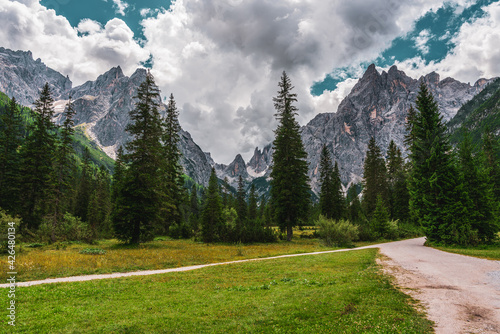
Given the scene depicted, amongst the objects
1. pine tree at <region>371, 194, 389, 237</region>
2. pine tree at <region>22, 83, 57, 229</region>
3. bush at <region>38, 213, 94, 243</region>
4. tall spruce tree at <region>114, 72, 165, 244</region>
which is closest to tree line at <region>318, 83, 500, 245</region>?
pine tree at <region>371, 194, 389, 237</region>

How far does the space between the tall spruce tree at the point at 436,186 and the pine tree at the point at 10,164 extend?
4951cm

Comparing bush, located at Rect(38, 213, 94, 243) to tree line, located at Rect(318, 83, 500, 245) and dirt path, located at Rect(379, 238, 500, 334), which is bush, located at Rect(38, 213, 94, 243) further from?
tree line, located at Rect(318, 83, 500, 245)

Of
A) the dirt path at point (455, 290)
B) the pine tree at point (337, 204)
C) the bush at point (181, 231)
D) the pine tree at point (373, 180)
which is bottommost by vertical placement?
the bush at point (181, 231)

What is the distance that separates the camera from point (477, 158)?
83.8ft

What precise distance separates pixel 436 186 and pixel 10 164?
177 feet

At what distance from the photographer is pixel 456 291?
8.53 m

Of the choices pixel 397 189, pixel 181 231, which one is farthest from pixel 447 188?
pixel 181 231

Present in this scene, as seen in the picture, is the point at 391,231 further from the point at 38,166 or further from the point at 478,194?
the point at 38,166

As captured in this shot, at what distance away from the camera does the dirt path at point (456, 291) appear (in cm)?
596

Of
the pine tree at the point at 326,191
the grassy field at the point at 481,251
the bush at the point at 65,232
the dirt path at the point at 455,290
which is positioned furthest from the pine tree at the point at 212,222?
the pine tree at the point at 326,191

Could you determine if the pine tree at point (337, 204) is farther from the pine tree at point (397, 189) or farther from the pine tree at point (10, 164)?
the pine tree at point (10, 164)

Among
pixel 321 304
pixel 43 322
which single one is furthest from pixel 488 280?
pixel 43 322

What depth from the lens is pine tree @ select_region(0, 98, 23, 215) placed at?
1208 inches

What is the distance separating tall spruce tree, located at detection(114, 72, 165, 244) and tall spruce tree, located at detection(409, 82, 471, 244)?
97.1 feet
